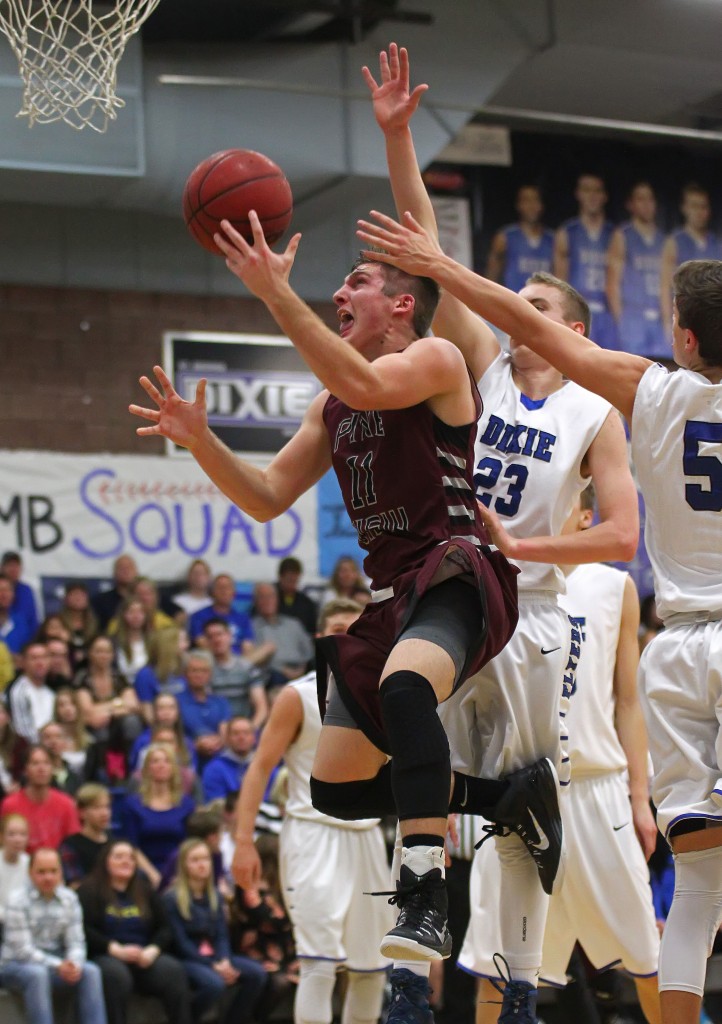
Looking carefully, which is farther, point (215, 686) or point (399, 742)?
point (215, 686)

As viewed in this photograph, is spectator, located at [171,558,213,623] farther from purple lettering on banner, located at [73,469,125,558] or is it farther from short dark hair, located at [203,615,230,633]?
short dark hair, located at [203,615,230,633]

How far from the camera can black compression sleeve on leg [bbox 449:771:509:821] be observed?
4.45 metres

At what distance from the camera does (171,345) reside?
14.7m

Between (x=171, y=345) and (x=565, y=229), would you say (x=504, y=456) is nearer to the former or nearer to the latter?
(x=171, y=345)

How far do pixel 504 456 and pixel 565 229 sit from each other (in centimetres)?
1142

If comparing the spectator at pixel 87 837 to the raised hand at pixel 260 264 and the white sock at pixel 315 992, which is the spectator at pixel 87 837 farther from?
the raised hand at pixel 260 264

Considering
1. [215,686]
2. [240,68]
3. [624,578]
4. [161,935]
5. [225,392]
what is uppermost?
[240,68]

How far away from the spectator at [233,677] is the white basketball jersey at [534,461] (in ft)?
21.4

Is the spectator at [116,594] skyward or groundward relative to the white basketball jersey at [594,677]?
skyward

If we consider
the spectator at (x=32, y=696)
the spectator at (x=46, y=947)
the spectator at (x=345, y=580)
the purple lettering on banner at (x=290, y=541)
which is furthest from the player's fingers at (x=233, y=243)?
the purple lettering on banner at (x=290, y=541)

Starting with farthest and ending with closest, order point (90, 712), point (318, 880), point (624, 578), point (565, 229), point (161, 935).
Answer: point (565, 229) → point (90, 712) → point (161, 935) → point (318, 880) → point (624, 578)

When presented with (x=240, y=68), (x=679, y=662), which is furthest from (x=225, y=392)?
(x=679, y=662)

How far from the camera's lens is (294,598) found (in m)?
13.5

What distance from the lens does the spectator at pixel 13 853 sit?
27.9ft
